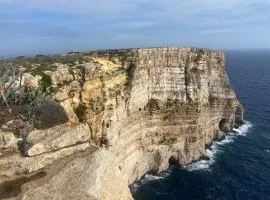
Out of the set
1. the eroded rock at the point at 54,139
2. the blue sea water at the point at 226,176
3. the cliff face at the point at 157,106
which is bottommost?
the blue sea water at the point at 226,176

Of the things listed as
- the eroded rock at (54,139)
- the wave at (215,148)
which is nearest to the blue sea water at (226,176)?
the wave at (215,148)

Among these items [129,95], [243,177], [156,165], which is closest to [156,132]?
[156,165]

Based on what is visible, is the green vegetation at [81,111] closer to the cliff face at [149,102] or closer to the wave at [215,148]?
the cliff face at [149,102]

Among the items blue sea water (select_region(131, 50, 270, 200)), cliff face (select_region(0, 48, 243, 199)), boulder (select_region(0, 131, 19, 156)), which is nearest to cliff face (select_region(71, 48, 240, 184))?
cliff face (select_region(0, 48, 243, 199))

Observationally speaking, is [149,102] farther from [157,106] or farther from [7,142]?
[7,142]

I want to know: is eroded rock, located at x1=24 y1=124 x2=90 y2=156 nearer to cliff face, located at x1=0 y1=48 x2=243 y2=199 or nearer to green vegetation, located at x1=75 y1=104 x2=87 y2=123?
cliff face, located at x1=0 y1=48 x2=243 y2=199

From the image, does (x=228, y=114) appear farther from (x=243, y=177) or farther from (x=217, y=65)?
(x=243, y=177)

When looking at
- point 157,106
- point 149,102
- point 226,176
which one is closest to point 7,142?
point 149,102
